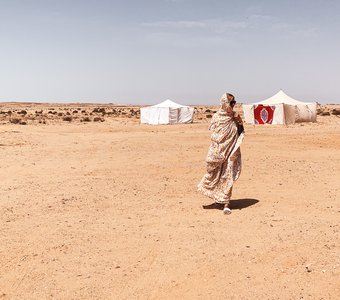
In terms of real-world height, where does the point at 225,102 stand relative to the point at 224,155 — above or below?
above

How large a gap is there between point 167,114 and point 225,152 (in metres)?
28.8

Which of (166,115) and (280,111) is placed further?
(166,115)

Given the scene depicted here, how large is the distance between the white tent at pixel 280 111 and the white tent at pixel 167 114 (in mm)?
4801

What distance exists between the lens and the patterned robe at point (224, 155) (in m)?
7.79

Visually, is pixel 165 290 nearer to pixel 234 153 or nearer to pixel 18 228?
pixel 18 228

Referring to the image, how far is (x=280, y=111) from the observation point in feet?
109

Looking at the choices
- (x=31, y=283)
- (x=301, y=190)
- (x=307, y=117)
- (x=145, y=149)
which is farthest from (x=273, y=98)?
(x=31, y=283)

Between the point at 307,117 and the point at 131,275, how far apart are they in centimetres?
3198

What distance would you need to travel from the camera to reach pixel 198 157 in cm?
1420

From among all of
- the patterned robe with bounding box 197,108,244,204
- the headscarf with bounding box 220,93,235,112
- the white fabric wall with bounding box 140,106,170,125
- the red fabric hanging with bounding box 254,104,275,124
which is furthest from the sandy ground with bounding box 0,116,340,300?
the white fabric wall with bounding box 140,106,170,125

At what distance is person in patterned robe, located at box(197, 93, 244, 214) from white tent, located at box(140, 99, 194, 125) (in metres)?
28.5

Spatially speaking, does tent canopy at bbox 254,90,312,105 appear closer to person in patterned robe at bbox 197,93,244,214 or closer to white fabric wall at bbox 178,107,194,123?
white fabric wall at bbox 178,107,194,123

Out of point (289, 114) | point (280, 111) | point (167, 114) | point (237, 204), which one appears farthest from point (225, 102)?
point (167, 114)

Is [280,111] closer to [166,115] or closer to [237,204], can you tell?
[166,115]
